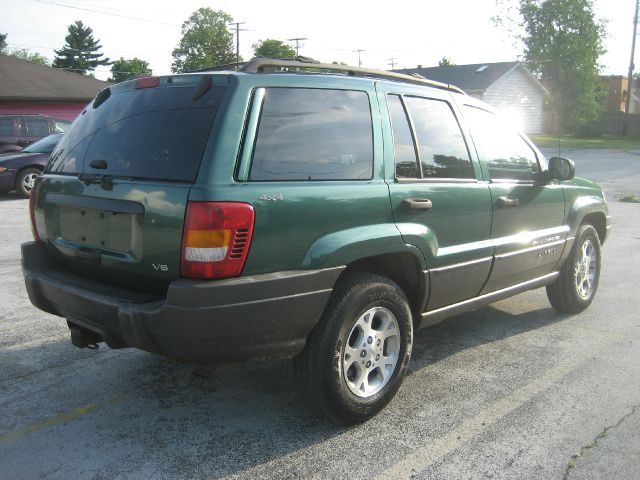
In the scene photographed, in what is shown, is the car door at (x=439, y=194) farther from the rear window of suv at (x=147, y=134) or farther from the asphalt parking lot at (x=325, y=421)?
the rear window of suv at (x=147, y=134)

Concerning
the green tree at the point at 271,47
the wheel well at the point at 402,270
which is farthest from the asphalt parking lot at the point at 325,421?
the green tree at the point at 271,47

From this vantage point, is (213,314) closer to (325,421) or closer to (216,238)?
(216,238)

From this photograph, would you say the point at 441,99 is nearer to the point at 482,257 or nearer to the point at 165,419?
the point at 482,257

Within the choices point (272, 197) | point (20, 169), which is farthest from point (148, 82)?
point (20, 169)

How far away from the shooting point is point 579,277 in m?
5.58

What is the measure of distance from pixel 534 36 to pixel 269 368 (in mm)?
56129

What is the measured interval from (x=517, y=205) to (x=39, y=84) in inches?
1142

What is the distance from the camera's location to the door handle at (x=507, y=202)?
4363 mm

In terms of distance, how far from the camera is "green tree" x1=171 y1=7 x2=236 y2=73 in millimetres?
84062

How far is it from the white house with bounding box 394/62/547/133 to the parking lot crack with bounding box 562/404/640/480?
4340cm

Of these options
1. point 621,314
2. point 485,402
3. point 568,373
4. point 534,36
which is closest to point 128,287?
point 485,402

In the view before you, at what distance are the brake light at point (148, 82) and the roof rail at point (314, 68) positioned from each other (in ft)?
1.59

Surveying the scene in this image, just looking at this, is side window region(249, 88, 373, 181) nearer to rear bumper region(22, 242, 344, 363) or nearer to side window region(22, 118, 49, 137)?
rear bumper region(22, 242, 344, 363)

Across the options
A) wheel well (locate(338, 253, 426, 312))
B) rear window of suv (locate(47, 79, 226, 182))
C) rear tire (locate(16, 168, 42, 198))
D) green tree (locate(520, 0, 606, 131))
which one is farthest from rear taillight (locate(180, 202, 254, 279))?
green tree (locate(520, 0, 606, 131))
